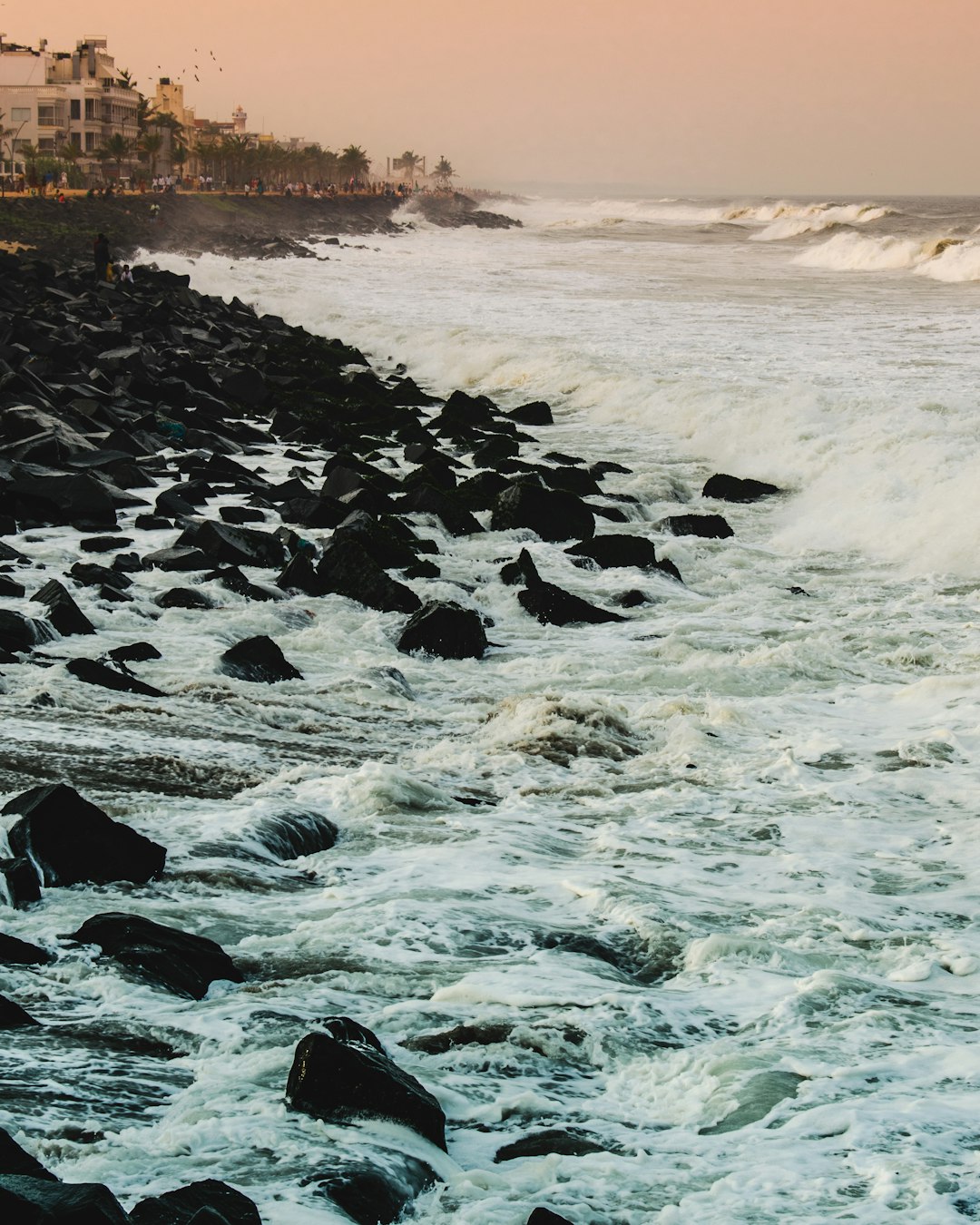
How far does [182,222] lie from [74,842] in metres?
71.3

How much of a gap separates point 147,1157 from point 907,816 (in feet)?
13.7

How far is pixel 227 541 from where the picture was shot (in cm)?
1094

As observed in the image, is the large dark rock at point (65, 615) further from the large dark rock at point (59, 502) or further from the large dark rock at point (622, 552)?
the large dark rock at point (622, 552)

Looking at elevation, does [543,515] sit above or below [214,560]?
above

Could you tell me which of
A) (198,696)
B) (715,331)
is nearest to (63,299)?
(715,331)

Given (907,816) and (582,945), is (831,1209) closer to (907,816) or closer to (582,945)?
(582,945)

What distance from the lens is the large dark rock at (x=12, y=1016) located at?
13.4 feet

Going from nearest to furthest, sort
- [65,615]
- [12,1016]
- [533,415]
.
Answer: [12,1016]
[65,615]
[533,415]

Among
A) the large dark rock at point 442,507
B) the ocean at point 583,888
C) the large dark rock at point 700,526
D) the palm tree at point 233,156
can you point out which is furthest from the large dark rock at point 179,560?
the palm tree at point 233,156

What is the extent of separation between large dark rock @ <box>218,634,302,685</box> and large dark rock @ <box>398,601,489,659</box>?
1125 mm

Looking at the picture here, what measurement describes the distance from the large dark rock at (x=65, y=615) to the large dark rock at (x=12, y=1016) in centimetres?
479

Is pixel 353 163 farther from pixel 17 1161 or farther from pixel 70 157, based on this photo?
pixel 17 1161

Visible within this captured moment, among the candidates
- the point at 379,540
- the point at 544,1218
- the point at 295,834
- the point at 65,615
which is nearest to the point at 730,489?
the point at 379,540

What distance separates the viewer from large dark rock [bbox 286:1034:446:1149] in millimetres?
3793
